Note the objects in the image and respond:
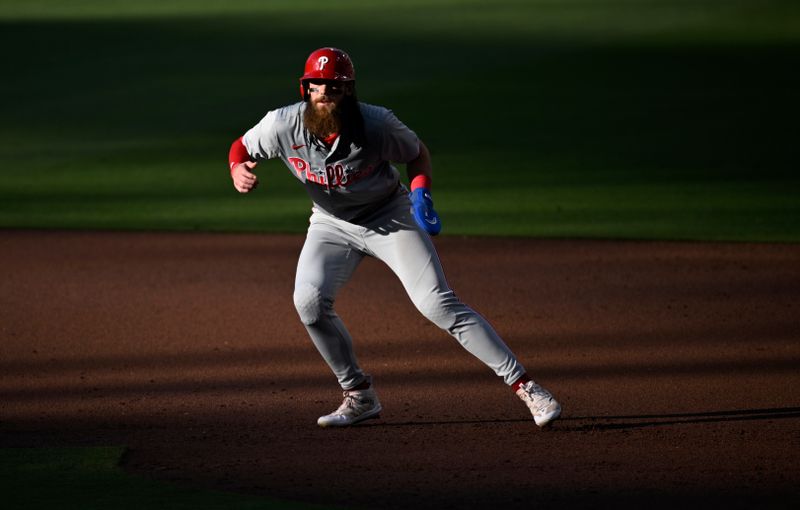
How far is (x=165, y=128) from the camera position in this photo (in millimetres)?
17094

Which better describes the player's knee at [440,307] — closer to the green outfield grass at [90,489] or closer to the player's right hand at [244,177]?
the player's right hand at [244,177]

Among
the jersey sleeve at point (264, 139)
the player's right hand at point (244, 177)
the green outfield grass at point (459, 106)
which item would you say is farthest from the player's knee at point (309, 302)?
the green outfield grass at point (459, 106)

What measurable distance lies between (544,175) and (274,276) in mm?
5165

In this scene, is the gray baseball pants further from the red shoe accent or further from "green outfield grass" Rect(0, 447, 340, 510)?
"green outfield grass" Rect(0, 447, 340, 510)

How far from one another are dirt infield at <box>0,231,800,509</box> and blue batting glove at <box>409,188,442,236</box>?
3.40 feet

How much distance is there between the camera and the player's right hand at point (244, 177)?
6.03 metres

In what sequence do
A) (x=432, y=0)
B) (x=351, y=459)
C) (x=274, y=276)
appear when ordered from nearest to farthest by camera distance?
(x=351, y=459) → (x=274, y=276) → (x=432, y=0)

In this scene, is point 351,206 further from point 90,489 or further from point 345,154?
point 90,489

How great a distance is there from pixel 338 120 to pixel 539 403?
5.53ft

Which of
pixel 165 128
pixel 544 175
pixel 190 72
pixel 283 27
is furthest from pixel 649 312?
pixel 283 27

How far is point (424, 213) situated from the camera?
5973 millimetres

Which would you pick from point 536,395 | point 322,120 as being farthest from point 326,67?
point 536,395

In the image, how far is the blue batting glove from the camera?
5.97 m

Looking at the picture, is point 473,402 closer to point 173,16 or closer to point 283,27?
A: point 283,27
